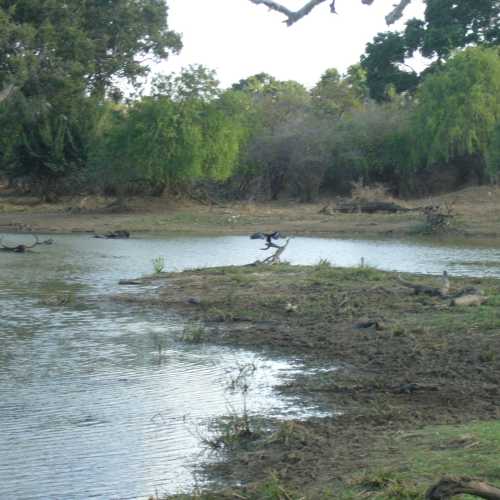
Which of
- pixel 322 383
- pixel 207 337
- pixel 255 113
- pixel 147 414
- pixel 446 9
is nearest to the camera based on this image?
pixel 147 414

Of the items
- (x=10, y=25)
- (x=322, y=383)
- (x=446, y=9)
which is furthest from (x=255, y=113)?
(x=322, y=383)

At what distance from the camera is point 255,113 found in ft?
168

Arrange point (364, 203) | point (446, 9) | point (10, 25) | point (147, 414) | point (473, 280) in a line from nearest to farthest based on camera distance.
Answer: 1. point (147, 414)
2. point (473, 280)
3. point (10, 25)
4. point (364, 203)
5. point (446, 9)

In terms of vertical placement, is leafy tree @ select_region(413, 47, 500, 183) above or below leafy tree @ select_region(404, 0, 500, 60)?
below

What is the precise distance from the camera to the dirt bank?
117 feet

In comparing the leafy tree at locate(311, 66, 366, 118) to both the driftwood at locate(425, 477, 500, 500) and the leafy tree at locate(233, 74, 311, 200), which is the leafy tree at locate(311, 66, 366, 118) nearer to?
the leafy tree at locate(233, 74, 311, 200)

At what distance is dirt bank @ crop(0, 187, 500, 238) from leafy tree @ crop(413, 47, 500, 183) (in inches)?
102

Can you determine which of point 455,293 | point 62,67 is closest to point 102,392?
point 455,293

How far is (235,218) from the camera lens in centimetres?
3981

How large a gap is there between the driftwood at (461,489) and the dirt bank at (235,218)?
2815cm

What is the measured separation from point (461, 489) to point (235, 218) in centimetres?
3471

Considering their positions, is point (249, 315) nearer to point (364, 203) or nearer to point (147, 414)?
point (147, 414)

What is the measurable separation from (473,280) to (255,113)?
114ft

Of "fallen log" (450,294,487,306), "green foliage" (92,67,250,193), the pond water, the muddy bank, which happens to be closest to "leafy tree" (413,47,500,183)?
"green foliage" (92,67,250,193)
